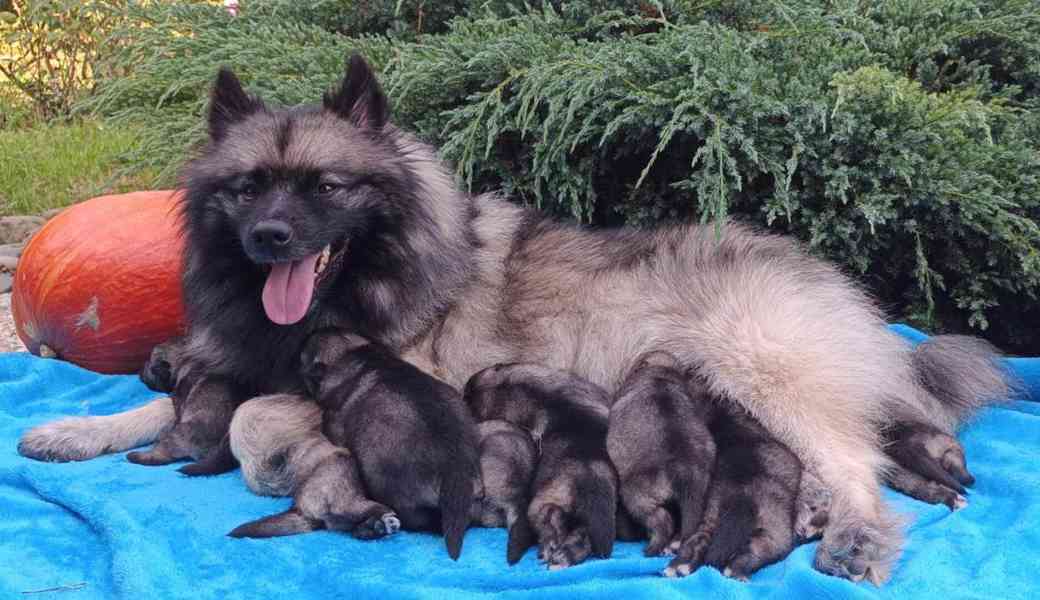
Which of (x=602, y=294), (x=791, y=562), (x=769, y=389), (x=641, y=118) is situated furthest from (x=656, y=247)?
(x=791, y=562)

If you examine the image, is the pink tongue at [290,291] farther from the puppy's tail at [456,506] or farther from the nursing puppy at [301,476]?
the puppy's tail at [456,506]

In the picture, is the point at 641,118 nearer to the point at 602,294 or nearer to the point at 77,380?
the point at 602,294

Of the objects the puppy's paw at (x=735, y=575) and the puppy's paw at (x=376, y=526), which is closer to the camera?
the puppy's paw at (x=735, y=575)

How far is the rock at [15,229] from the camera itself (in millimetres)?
7527

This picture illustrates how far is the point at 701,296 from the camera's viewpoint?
3.81 metres

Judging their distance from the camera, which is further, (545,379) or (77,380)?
(77,380)

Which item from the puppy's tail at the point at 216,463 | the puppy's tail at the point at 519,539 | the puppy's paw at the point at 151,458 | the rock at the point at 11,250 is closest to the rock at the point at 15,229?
the rock at the point at 11,250

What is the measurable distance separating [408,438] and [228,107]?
5.60 ft

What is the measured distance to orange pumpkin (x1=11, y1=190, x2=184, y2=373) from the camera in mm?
→ 4680

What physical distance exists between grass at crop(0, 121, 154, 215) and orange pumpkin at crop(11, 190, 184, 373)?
9.46 feet

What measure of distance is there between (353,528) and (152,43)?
11.8 feet

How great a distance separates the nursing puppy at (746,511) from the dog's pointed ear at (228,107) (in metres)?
2.31

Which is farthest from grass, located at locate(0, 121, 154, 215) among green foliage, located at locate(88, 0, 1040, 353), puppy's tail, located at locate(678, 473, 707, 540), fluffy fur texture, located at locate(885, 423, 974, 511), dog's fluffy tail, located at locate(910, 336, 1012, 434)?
fluffy fur texture, located at locate(885, 423, 974, 511)

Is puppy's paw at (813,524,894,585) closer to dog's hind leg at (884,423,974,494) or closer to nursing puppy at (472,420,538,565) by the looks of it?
dog's hind leg at (884,423,974,494)
